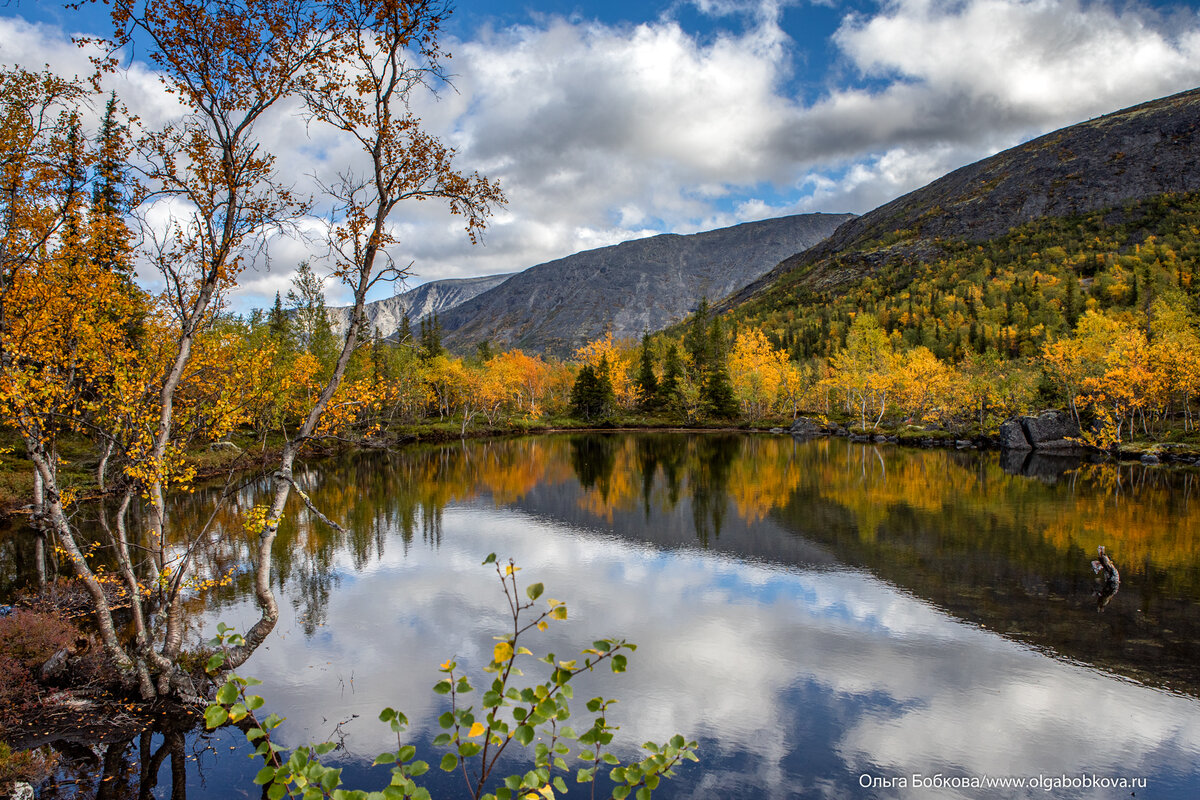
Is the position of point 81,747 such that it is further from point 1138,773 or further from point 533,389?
point 533,389

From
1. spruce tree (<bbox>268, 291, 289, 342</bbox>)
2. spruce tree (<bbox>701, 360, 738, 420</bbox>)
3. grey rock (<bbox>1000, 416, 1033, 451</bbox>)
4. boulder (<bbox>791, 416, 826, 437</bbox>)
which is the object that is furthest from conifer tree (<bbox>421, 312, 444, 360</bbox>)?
grey rock (<bbox>1000, 416, 1033, 451</bbox>)

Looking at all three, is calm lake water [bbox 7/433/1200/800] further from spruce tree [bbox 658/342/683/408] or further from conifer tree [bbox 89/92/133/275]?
spruce tree [bbox 658/342/683/408]

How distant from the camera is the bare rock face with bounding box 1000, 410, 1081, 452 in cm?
5212

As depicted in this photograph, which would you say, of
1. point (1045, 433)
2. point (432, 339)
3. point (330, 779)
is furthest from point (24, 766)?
point (432, 339)

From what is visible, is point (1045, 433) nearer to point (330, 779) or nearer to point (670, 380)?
point (670, 380)

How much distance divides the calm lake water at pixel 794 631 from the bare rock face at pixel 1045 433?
81.0 feet

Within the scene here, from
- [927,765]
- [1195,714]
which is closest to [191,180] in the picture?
[927,765]

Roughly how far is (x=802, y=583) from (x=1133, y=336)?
52.0 m

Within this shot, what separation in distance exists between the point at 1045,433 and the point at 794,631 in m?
52.5

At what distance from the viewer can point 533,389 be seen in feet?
318

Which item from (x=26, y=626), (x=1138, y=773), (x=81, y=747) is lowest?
(x=1138, y=773)

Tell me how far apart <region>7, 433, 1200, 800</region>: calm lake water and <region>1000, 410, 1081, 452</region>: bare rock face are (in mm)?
24675

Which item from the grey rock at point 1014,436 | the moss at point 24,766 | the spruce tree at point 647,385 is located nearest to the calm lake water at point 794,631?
the moss at point 24,766

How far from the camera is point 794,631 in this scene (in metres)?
14.3
